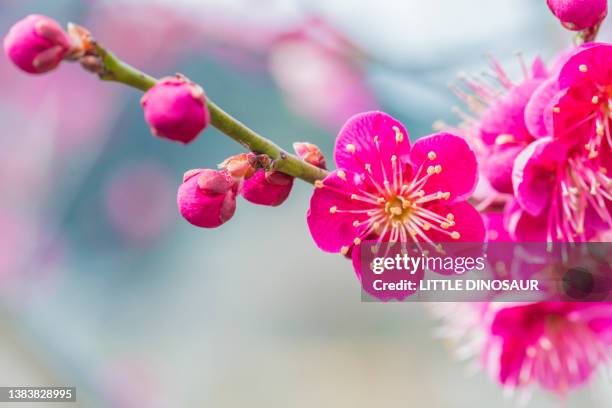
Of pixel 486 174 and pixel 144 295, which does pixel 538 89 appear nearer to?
pixel 486 174

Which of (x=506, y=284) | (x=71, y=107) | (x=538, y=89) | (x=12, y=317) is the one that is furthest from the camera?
(x=71, y=107)

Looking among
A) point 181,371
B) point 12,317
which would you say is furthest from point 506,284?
point 181,371

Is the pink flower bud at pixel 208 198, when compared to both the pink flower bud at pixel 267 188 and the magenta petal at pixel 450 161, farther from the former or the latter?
the magenta petal at pixel 450 161

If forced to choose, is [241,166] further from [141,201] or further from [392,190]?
[141,201]

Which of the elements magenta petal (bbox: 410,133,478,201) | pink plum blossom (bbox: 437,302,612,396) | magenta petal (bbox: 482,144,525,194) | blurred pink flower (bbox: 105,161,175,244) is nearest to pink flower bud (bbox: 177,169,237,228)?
magenta petal (bbox: 410,133,478,201)

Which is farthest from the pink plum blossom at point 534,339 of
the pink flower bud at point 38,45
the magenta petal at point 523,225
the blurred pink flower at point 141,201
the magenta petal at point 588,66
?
the blurred pink flower at point 141,201

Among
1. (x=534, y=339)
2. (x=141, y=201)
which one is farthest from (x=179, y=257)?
(x=534, y=339)

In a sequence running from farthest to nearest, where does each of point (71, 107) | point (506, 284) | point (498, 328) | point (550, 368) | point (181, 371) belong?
1. point (181, 371)
2. point (71, 107)
3. point (550, 368)
4. point (498, 328)
5. point (506, 284)
